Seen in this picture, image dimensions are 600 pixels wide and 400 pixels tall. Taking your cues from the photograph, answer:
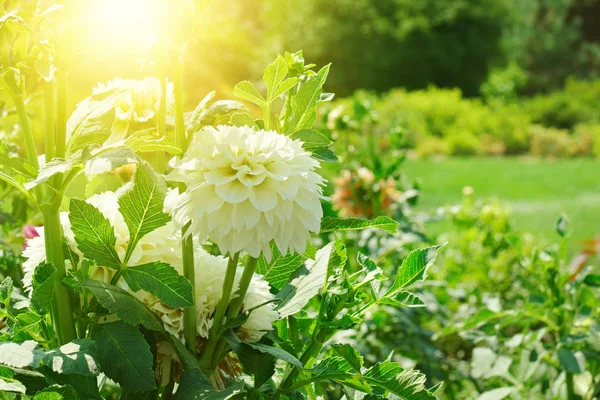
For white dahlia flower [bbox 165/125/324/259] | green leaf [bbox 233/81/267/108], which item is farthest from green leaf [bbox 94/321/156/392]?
green leaf [bbox 233/81/267/108]

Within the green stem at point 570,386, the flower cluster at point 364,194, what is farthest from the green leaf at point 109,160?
the flower cluster at point 364,194

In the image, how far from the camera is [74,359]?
2.00 ft

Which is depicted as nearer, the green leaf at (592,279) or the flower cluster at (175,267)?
the flower cluster at (175,267)

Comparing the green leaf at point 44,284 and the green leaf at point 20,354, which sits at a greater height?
the green leaf at point 44,284

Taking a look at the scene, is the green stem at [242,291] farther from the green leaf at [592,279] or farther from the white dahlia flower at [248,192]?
the green leaf at [592,279]

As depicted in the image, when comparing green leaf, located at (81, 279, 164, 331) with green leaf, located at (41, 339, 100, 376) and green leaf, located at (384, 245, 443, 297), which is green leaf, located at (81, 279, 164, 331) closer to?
green leaf, located at (41, 339, 100, 376)

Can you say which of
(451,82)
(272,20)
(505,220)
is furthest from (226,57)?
(505,220)

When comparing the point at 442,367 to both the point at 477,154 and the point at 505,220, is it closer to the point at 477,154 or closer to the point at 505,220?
the point at 505,220

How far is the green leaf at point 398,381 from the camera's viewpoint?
0.68 meters

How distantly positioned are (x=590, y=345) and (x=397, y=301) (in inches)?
39.6

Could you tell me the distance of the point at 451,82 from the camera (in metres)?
14.6

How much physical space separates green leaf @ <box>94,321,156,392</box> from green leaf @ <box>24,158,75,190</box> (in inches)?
5.9

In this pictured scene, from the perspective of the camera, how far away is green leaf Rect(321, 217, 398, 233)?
0.69 metres

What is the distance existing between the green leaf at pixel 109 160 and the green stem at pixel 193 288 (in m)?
0.11
